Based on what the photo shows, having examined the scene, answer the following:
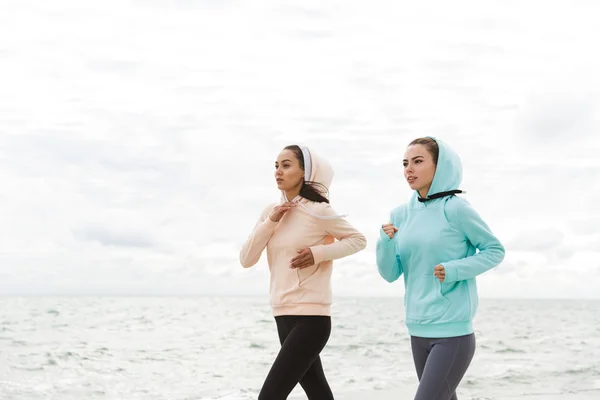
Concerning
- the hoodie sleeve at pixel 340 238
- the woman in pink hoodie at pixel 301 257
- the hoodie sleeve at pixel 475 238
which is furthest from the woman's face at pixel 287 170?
the hoodie sleeve at pixel 475 238

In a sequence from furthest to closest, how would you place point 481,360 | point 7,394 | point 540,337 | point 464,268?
point 540,337 → point 481,360 → point 7,394 → point 464,268

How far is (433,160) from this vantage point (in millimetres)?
3971

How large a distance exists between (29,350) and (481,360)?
1005cm

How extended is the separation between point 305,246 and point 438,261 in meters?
0.87

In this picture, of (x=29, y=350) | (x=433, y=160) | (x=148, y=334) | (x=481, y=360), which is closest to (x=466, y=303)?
(x=433, y=160)

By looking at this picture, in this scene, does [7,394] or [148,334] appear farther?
[148,334]

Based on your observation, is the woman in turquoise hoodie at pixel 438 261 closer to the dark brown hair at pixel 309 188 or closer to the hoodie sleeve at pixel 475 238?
the hoodie sleeve at pixel 475 238

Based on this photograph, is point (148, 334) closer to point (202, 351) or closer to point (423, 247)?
point (202, 351)

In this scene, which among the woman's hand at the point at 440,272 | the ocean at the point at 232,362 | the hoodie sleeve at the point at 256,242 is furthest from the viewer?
the ocean at the point at 232,362

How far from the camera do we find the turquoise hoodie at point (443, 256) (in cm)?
382

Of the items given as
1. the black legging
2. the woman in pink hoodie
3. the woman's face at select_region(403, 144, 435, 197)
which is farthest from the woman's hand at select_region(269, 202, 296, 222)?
the woman's face at select_region(403, 144, 435, 197)

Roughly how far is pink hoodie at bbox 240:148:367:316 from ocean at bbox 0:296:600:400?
453cm

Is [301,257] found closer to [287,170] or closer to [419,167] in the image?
[287,170]

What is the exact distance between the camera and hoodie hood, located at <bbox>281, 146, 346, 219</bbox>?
14.6 ft
